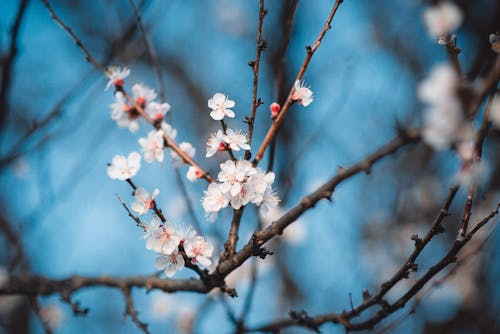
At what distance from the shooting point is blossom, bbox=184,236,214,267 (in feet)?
4.45

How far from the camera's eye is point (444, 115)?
3.36ft

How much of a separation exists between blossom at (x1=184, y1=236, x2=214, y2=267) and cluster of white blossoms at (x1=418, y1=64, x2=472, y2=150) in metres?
0.74

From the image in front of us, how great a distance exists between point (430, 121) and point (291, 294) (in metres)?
3.99

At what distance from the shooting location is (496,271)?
13.1 feet

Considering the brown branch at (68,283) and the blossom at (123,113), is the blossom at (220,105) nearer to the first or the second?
the blossom at (123,113)

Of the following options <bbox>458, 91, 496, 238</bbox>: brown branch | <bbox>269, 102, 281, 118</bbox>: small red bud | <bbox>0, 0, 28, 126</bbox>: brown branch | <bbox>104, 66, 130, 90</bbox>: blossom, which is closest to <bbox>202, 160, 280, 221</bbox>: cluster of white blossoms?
<bbox>269, 102, 281, 118</bbox>: small red bud

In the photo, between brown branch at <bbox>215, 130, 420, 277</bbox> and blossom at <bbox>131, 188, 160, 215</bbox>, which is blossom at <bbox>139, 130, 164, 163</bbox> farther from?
brown branch at <bbox>215, 130, 420, 277</bbox>

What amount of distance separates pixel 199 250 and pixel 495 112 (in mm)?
956

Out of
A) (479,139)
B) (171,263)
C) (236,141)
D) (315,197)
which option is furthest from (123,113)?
(479,139)

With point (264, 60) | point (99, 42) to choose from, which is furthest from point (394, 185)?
point (99, 42)

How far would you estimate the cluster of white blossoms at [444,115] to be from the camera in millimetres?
1022

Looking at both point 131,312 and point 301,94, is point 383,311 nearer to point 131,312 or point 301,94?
point 301,94

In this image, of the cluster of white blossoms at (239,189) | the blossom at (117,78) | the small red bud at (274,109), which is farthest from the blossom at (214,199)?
the blossom at (117,78)

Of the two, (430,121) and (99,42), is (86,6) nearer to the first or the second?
(99,42)
